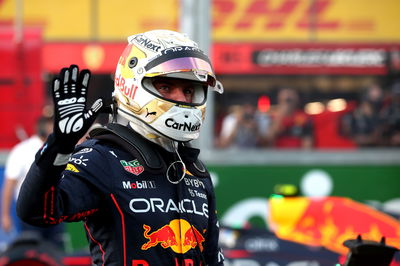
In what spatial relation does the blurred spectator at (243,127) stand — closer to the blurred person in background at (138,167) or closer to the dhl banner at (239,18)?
the dhl banner at (239,18)

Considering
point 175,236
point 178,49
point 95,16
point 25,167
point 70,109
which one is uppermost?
point 95,16

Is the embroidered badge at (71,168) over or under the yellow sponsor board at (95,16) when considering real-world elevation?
under

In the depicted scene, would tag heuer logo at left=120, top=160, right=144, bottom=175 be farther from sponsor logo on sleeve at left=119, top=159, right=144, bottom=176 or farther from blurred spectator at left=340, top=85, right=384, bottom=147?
blurred spectator at left=340, top=85, right=384, bottom=147

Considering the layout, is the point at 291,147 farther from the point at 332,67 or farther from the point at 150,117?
the point at 150,117

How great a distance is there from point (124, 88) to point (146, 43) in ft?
0.62

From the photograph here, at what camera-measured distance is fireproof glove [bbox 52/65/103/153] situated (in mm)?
2814

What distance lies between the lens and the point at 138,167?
3234 millimetres

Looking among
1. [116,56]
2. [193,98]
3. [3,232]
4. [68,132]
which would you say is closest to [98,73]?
[116,56]

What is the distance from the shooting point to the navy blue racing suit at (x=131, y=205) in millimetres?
3066

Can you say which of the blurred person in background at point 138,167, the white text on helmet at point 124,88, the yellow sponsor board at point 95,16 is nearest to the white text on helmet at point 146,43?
the blurred person in background at point 138,167

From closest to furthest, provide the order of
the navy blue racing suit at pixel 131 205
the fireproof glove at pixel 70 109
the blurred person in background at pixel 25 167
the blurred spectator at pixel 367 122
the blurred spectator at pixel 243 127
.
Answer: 1. the fireproof glove at pixel 70 109
2. the navy blue racing suit at pixel 131 205
3. the blurred person in background at pixel 25 167
4. the blurred spectator at pixel 243 127
5. the blurred spectator at pixel 367 122

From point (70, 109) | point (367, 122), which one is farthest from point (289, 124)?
point (70, 109)

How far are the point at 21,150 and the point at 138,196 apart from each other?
5719 mm

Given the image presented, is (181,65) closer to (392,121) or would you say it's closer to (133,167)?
(133,167)
